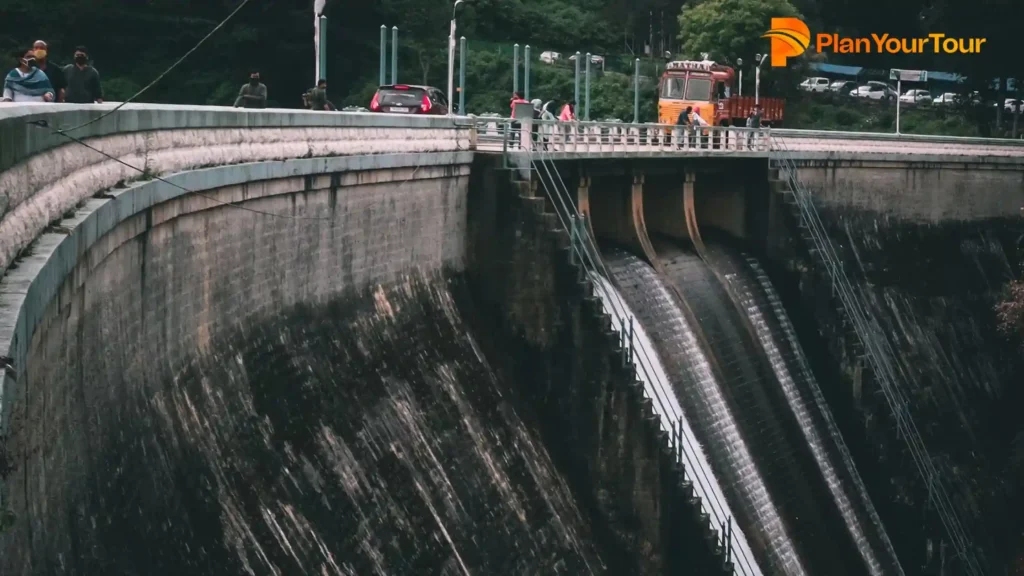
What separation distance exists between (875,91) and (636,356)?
6281 centimetres

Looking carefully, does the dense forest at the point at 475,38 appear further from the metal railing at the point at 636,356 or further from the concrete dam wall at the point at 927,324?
the metal railing at the point at 636,356

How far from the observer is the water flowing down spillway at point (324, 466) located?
11734 mm

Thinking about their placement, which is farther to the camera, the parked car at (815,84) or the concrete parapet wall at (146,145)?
the parked car at (815,84)

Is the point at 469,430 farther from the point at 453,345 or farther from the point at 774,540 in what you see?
the point at 774,540

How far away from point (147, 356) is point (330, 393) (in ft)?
15.1

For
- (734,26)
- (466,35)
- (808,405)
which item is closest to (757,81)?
(734,26)

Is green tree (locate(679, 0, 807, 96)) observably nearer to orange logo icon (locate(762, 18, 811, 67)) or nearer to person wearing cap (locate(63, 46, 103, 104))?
orange logo icon (locate(762, 18, 811, 67))

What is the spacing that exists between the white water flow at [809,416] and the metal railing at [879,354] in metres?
1.80

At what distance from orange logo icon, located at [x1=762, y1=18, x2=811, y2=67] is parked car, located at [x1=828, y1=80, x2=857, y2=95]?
841cm

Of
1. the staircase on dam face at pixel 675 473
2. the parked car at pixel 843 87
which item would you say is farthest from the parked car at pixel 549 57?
the staircase on dam face at pixel 675 473

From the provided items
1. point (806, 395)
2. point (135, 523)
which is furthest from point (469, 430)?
point (806, 395)

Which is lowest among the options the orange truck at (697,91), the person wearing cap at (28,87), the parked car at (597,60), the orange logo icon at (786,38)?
the person wearing cap at (28,87)

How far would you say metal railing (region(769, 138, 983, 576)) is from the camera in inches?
1367

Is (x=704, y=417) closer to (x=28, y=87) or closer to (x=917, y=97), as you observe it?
(x=28, y=87)
